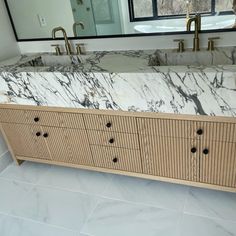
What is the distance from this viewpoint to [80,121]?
5.26ft

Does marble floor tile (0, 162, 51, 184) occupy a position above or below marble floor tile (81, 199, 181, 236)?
above

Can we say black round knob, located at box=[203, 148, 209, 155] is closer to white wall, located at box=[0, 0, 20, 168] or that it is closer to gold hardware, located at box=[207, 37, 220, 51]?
gold hardware, located at box=[207, 37, 220, 51]

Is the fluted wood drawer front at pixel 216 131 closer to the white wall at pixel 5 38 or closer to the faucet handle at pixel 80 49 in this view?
the faucet handle at pixel 80 49

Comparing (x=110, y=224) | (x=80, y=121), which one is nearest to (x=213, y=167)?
(x=110, y=224)

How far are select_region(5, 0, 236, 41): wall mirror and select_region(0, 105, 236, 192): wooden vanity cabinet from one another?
2.08 ft

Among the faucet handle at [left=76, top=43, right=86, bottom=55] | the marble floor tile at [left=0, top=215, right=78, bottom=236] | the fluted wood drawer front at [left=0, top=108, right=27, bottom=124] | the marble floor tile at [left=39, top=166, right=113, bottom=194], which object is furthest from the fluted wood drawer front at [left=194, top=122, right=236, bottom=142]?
the fluted wood drawer front at [left=0, top=108, right=27, bottom=124]

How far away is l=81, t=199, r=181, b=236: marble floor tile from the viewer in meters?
1.44

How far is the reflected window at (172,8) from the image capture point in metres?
1.49

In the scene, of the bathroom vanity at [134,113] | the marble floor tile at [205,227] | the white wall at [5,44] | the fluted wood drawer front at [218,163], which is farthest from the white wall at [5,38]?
the marble floor tile at [205,227]

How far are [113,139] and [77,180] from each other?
0.53 meters

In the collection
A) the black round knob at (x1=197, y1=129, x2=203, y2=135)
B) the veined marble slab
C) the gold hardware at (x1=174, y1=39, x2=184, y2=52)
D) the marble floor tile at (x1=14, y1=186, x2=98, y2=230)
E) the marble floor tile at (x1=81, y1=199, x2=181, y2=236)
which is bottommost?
the marble floor tile at (x1=81, y1=199, x2=181, y2=236)

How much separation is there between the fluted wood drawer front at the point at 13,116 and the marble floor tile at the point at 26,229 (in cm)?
65

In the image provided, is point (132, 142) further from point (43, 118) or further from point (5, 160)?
point (5, 160)

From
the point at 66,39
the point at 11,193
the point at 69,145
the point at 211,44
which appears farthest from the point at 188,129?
the point at 11,193
